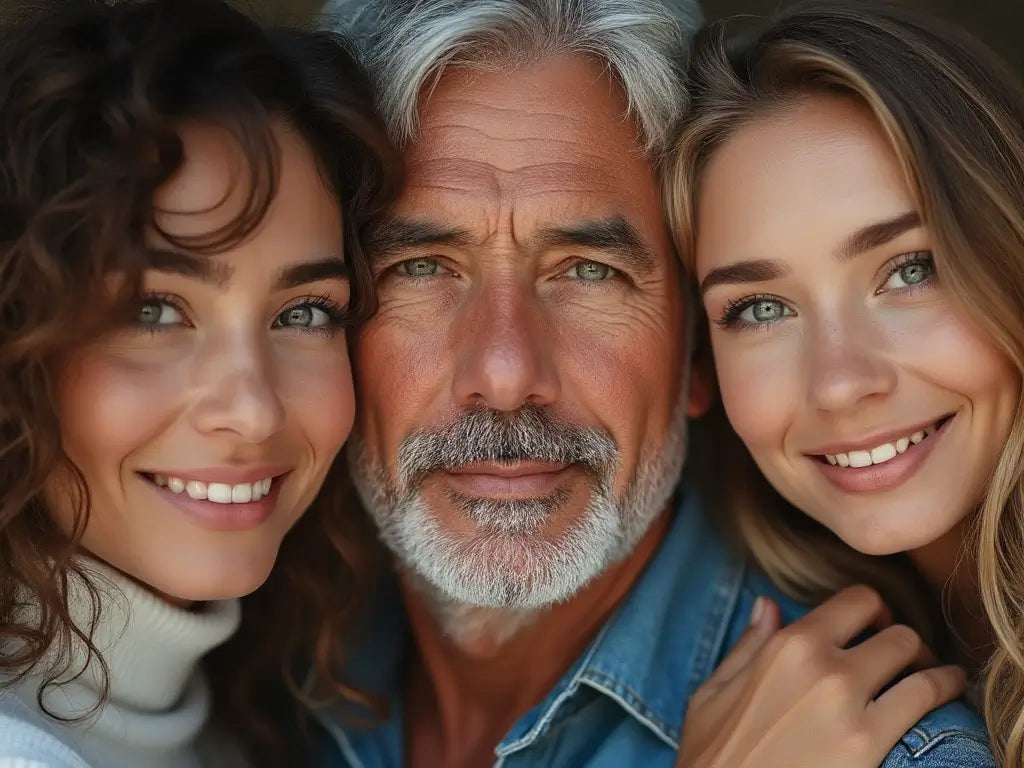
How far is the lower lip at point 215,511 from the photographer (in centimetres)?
210

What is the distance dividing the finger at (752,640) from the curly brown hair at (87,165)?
1227mm

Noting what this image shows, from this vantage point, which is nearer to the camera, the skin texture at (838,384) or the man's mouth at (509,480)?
the skin texture at (838,384)

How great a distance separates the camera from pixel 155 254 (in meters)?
1.95

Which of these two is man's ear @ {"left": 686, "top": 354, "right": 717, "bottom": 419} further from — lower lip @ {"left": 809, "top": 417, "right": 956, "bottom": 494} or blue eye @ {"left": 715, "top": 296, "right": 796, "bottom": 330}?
lower lip @ {"left": 809, "top": 417, "right": 956, "bottom": 494}

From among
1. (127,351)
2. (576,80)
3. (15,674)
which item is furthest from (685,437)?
(15,674)

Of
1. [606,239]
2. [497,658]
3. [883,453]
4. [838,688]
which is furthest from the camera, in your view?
[497,658]

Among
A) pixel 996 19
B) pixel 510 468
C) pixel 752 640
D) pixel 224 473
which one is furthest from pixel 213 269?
pixel 996 19

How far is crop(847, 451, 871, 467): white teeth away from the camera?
87.4 inches

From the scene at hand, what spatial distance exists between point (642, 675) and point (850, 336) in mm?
858

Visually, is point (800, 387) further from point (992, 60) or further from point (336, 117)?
point (336, 117)

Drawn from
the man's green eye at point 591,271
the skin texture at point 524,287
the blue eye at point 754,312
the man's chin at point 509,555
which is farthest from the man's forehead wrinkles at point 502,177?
the man's chin at point 509,555

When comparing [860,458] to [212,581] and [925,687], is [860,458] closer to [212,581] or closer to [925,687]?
[925,687]

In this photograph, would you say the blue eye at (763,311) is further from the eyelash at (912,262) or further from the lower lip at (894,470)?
the lower lip at (894,470)

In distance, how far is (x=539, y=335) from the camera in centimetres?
236
